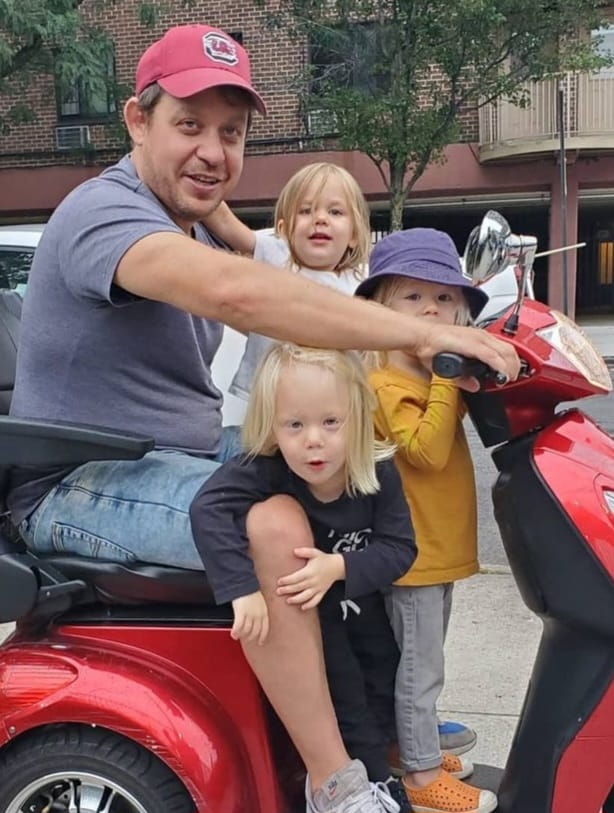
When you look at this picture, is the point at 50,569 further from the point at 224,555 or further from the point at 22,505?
the point at 224,555

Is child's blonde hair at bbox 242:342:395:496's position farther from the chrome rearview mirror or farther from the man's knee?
the chrome rearview mirror

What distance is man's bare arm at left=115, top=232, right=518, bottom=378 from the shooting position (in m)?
1.47

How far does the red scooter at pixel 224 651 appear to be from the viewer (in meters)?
1.60

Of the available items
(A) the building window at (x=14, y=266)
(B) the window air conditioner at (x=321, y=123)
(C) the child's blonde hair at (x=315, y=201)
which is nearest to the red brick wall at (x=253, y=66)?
A: (B) the window air conditioner at (x=321, y=123)

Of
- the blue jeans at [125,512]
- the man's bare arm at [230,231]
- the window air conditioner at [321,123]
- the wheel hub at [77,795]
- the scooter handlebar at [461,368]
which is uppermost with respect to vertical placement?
the window air conditioner at [321,123]

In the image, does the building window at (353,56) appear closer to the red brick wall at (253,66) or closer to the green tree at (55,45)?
the red brick wall at (253,66)

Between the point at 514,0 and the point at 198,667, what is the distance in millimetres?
11186

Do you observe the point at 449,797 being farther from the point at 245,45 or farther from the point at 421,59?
the point at 245,45

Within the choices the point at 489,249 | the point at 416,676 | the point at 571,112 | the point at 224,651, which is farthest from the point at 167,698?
the point at 571,112

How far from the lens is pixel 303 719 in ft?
5.44

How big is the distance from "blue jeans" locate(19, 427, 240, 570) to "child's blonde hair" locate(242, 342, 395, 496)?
194mm

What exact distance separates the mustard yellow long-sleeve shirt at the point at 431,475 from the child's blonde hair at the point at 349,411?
0.49 feet

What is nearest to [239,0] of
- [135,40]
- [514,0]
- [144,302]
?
[135,40]

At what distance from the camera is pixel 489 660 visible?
10.7 ft
